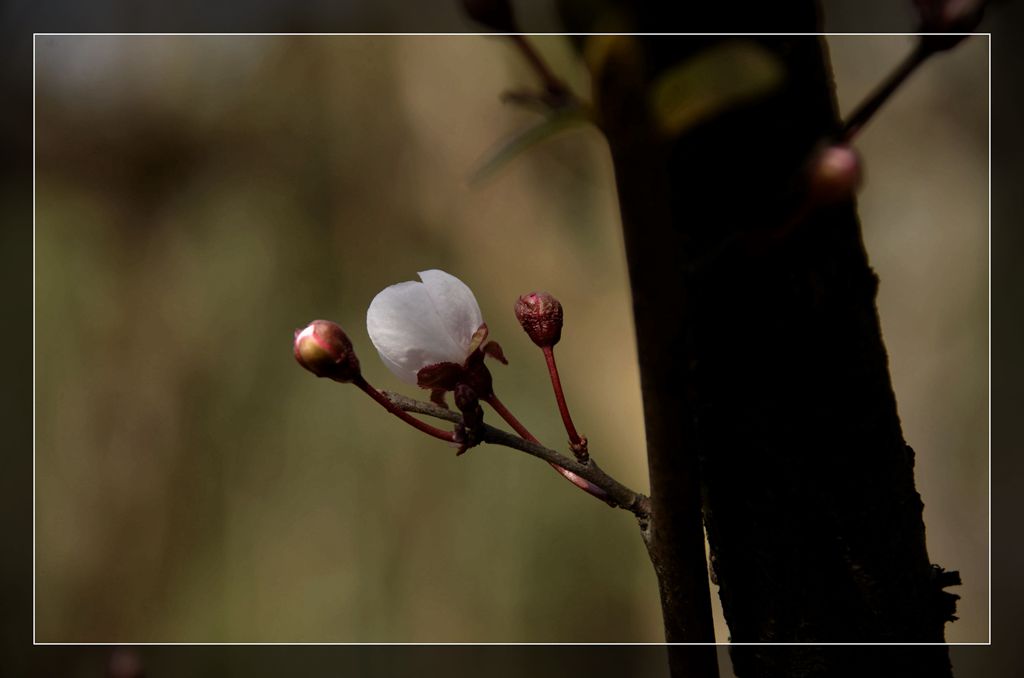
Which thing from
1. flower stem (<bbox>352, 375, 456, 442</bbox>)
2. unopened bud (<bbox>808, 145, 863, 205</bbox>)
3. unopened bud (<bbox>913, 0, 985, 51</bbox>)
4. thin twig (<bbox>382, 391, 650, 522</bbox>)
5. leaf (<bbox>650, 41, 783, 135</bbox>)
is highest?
unopened bud (<bbox>913, 0, 985, 51</bbox>)

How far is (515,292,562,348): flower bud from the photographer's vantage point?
32cm

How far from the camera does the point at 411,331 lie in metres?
0.32

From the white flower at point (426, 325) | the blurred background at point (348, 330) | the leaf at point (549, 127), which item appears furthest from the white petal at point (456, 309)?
the blurred background at point (348, 330)

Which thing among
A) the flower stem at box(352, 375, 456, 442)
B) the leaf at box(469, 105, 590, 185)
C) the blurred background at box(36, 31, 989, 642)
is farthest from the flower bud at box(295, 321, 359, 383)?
the blurred background at box(36, 31, 989, 642)

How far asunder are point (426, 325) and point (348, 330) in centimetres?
59

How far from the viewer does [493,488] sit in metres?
0.90

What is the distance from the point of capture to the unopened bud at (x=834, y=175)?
209 mm

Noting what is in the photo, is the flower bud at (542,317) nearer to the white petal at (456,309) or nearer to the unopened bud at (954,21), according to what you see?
the white petal at (456,309)

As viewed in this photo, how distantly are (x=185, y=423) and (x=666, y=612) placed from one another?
2.00 feet

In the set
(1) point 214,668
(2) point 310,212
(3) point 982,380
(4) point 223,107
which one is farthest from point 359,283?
(3) point 982,380

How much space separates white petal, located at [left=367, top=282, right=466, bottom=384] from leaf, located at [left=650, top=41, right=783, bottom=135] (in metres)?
0.13

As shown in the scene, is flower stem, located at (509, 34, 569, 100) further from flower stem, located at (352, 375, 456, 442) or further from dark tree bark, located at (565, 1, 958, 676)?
flower stem, located at (352, 375, 456, 442)

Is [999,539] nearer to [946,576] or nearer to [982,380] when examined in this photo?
[982,380]

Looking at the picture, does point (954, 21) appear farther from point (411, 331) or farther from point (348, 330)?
point (348, 330)
